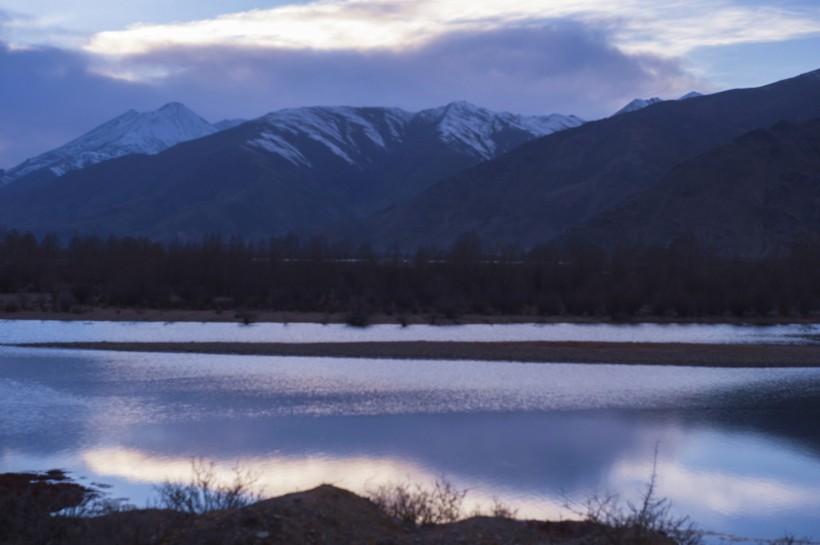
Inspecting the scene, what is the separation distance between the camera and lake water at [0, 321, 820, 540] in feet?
43.9

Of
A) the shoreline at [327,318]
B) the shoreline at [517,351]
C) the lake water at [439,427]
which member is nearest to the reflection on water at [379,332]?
the shoreline at [327,318]

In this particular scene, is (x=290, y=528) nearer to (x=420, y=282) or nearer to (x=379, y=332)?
(x=379, y=332)

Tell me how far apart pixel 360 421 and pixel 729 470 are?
6.47 metres

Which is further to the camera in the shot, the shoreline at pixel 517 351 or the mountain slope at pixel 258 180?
the mountain slope at pixel 258 180

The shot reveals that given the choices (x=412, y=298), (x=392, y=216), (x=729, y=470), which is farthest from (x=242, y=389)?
(x=392, y=216)

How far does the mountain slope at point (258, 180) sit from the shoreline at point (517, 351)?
89.6m

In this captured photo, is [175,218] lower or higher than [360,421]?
higher

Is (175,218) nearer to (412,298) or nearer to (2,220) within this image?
(2,220)

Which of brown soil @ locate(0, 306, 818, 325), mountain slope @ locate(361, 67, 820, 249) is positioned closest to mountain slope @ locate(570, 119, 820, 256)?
mountain slope @ locate(361, 67, 820, 249)

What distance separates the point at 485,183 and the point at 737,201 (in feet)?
135

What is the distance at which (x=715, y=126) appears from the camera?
115 meters

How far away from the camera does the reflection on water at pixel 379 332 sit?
34844 mm

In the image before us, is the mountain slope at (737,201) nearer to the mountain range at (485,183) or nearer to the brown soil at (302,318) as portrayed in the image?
the mountain range at (485,183)

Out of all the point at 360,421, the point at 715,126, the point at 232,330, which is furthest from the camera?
the point at 715,126
